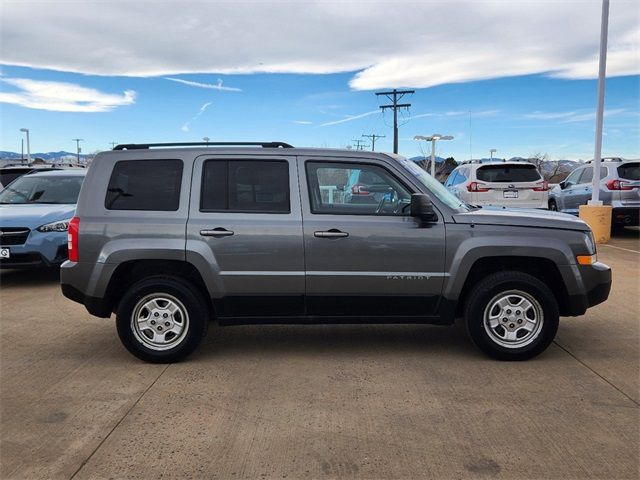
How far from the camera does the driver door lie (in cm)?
475

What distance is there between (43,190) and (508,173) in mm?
9575

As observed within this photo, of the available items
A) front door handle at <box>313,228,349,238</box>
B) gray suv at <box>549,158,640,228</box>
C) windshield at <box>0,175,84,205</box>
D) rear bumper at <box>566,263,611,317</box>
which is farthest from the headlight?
gray suv at <box>549,158,640,228</box>

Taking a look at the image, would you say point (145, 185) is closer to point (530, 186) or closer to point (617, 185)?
point (530, 186)

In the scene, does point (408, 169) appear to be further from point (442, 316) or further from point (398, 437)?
point (398, 437)

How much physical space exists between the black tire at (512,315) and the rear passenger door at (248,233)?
1508mm

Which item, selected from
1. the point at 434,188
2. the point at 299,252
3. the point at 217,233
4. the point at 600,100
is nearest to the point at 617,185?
the point at 600,100

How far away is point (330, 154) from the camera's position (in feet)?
16.2

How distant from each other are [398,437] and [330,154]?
97.4 inches

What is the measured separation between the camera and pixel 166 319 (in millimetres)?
4840

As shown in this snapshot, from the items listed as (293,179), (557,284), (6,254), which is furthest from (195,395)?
(6,254)

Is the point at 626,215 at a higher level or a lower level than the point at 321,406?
higher

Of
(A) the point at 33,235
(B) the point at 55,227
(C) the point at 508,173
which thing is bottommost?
(A) the point at 33,235

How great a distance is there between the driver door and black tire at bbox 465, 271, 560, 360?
36 cm

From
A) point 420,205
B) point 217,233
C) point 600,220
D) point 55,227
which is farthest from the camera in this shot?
point 600,220
